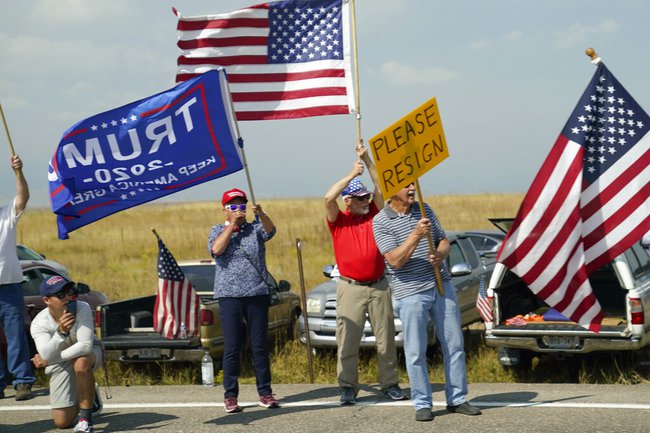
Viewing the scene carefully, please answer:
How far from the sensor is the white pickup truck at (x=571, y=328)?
1004cm

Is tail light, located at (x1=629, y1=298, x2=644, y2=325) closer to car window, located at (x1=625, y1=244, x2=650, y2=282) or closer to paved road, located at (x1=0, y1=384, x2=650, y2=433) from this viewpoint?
car window, located at (x1=625, y1=244, x2=650, y2=282)

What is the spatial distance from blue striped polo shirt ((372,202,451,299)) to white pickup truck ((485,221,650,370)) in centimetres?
246

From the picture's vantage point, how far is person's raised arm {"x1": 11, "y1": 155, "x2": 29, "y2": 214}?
9.70 metres

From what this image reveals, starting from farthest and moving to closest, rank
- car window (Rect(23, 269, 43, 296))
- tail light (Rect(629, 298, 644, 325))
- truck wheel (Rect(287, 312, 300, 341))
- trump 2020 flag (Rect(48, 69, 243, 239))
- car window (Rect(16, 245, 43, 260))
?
1. truck wheel (Rect(287, 312, 300, 341))
2. car window (Rect(16, 245, 43, 260))
3. car window (Rect(23, 269, 43, 296))
4. tail light (Rect(629, 298, 644, 325))
5. trump 2020 flag (Rect(48, 69, 243, 239))

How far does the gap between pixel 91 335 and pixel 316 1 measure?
161 inches

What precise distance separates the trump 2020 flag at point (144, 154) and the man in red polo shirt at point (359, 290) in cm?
124

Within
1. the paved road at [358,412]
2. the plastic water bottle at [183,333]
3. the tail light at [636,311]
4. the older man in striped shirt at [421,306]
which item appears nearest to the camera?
the paved road at [358,412]

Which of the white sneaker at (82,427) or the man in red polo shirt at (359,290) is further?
the man in red polo shirt at (359,290)

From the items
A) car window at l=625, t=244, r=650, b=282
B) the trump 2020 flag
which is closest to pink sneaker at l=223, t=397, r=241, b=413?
the trump 2020 flag

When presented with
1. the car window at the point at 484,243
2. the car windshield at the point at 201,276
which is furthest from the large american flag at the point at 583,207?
the car window at the point at 484,243

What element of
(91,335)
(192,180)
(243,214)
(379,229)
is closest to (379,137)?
(379,229)

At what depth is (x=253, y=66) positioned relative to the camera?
409 inches

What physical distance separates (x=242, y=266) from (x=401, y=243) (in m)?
1.44

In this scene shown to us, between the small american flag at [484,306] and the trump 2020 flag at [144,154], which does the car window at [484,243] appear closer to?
the small american flag at [484,306]
